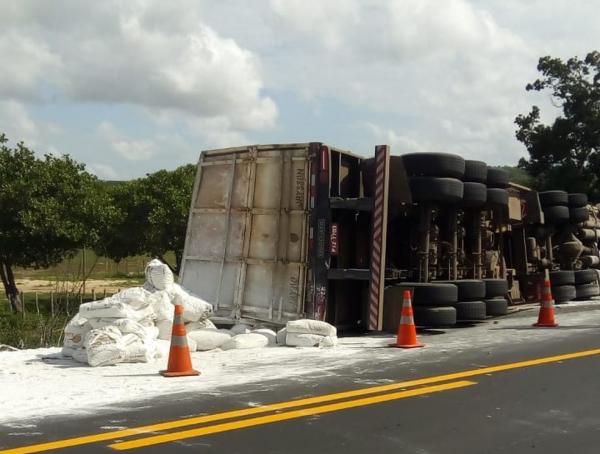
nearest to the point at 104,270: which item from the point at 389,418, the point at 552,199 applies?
the point at 552,199

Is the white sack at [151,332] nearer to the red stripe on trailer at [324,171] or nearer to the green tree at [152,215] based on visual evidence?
the red stripe on trailer at [324,171]

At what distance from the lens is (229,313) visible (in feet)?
34.5

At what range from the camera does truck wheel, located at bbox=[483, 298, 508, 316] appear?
11.1 m

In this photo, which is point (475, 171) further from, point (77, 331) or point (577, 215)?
point (77, 331)

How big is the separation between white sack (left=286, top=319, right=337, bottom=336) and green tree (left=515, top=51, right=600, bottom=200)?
2615cm

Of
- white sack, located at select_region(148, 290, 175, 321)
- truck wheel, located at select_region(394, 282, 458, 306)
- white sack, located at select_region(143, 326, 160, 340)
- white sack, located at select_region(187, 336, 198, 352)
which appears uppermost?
truck wheel, located at select_region(394, 282, 458, 306)

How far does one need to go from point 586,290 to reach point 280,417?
1145 centimetres

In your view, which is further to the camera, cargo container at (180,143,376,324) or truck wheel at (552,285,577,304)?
truck wheel at (552,285,577,304)

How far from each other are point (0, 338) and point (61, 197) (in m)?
9.00

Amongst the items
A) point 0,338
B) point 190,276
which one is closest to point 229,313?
point 190,276

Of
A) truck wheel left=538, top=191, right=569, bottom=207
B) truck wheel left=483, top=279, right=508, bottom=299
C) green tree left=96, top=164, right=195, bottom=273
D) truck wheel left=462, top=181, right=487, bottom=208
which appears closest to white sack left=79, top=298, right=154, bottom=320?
truck wheel left=462, top=181, right=487, bottom=208

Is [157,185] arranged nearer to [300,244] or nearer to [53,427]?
[300,244]

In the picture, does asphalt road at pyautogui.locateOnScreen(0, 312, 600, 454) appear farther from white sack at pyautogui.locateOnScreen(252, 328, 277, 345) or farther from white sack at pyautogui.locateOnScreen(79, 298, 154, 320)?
white sack at pyautogui.locateOnScreen(252, 328, 277, 345)

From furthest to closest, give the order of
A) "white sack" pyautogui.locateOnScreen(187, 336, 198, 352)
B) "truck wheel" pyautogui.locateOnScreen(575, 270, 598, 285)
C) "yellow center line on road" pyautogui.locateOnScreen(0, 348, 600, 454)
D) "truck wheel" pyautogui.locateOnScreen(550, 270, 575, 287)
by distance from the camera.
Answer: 1. "truck wheel" pyautogui.locateOnScreen(575, 270, 598, 285)
2. "truck wheel" pyautogui.locateOnScreen(550, 270, 575, 287)
3. "white sack" pyautogui.locateOnScreen(187, 336, 198, 352)
4. "yellow center line on road" pyautogui.locateOnScreen(0, 348, 600, 454)
